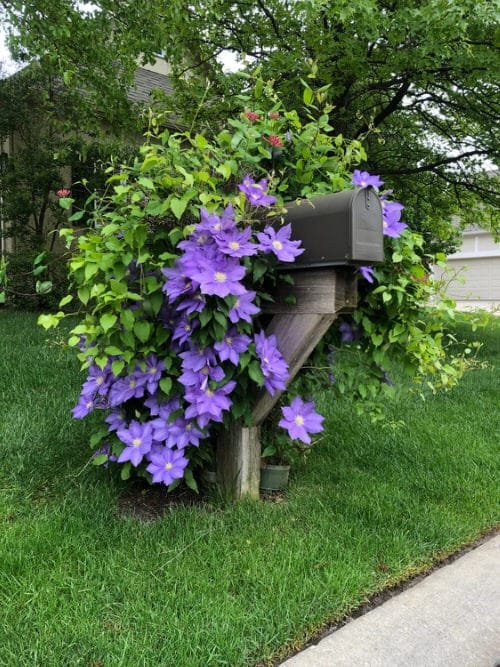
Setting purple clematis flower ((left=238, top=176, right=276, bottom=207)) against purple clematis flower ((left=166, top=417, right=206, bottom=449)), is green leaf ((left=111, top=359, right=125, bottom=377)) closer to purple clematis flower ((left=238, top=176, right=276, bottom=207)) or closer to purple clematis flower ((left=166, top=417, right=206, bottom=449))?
purple clematis flower ((left=166, top=417, right=206, bottom=449))

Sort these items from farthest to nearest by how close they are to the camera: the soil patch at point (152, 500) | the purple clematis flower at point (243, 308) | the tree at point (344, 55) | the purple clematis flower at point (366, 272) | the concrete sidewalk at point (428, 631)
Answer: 1. the tree at point (344, 55)
2. the soil patch at point (152, 500)
3. the purple clematis flower at point (366, 272)
4. the purple clematis flower at point (243, 308)
5. the concrete sidewalk at point (428, 631)

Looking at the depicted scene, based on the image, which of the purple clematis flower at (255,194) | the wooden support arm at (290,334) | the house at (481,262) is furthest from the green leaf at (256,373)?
the house at (481,262)

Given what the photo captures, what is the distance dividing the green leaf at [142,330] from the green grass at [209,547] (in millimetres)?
767

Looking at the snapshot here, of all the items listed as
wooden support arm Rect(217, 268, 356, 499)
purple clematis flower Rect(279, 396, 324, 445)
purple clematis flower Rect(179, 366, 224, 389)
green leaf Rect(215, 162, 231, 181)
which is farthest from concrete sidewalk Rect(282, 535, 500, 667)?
green leaf Rect(215, 162, 231, 181)

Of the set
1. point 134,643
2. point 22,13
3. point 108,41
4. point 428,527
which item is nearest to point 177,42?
point 108,41

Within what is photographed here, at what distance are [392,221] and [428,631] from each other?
1486mm

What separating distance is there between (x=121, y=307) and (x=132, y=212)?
0.36m

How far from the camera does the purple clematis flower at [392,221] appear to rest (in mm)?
2285

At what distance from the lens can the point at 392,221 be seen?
2.32m

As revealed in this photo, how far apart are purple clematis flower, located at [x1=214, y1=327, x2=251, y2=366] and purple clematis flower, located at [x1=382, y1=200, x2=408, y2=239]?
28.3 inches

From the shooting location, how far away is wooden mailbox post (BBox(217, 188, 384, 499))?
204 cm

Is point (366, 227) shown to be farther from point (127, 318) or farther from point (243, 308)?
point (127, 318)

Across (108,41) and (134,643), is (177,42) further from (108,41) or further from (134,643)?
(134,643)

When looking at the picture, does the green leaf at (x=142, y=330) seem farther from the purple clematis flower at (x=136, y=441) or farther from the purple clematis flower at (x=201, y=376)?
the purple clematis flower at (x=136, y=441)
